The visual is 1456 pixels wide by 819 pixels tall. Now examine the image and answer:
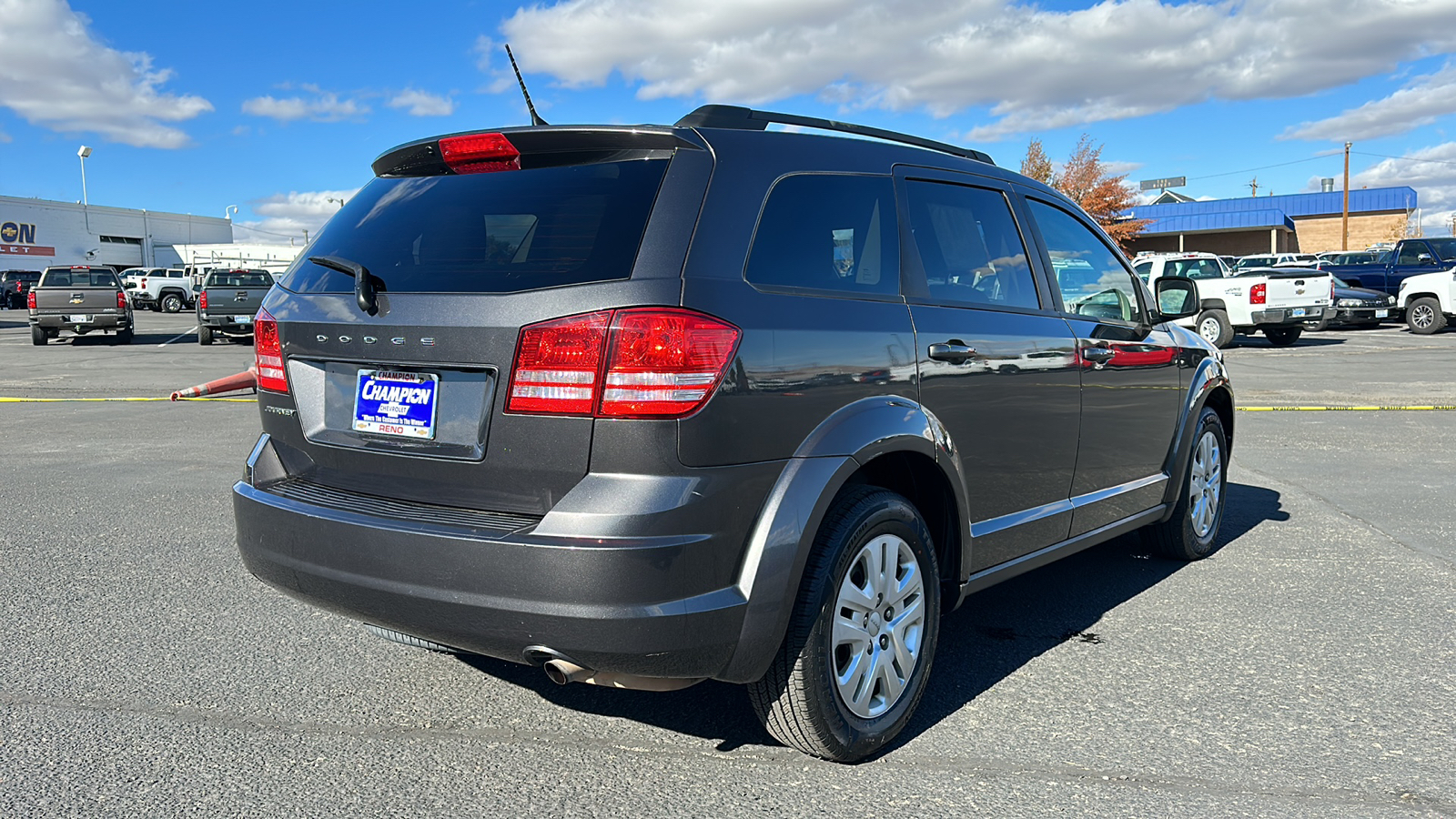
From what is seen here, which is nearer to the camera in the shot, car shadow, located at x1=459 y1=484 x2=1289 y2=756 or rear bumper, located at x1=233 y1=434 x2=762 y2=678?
rear bumper, located at x1=233 y1=434 x2=762 y2=678

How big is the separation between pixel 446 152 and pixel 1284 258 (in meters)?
36.4

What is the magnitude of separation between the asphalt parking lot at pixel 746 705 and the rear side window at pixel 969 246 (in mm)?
1320

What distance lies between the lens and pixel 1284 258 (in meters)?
35.0

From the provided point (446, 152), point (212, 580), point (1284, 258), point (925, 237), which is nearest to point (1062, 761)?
point (925, 237)

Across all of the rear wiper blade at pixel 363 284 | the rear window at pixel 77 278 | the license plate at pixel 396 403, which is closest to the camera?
the license plate at pixel 396 403

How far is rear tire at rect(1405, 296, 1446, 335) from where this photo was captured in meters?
24.2

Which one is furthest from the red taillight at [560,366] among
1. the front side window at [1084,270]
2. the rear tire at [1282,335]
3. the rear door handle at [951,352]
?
the rear tire at [1282,335]

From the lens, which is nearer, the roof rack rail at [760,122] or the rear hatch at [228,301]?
the roof rack rail at [760,122]

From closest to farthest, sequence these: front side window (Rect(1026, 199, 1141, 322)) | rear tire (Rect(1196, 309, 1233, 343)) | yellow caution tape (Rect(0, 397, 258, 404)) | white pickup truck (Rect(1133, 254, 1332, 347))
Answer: front side window (Rect(1026, 199, 1141, 322)), yellow caution tape (Rect(0, 397, 258, 404)), rear tire (Rect(1196, 309, 1233, 343)), white pickup truck (Rect(1133, 254, 1332, 347))

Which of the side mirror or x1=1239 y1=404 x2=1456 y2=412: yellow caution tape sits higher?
the side mirror

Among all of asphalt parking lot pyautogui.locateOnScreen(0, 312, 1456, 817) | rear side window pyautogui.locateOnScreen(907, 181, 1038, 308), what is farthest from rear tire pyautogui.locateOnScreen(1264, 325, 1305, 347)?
rear side window pyautogui.locateOnScreen(907, 181, 1038, 308)

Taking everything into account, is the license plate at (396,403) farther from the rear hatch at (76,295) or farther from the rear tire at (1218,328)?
the rear hatch at (76,295)

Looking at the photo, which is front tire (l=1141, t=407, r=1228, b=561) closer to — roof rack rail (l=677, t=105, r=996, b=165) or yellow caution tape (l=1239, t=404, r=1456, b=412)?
roof rack rail (l=677, t=105, r=996, b=165)

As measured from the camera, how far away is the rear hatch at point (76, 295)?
2484 centimetres
